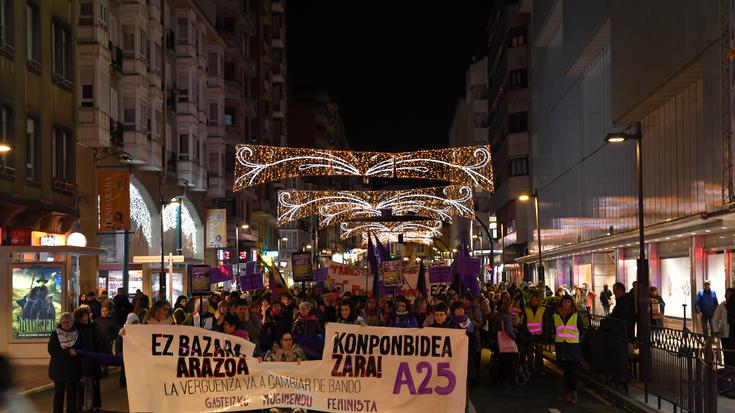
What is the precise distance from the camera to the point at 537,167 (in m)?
78.6

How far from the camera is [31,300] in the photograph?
86.9 feet

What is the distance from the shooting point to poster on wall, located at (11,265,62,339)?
2636 cm

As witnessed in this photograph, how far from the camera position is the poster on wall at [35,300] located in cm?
2636

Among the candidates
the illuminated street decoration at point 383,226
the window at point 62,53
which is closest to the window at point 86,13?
the window at point 62,53

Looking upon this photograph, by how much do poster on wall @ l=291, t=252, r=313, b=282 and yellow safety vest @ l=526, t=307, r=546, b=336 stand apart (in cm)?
1352

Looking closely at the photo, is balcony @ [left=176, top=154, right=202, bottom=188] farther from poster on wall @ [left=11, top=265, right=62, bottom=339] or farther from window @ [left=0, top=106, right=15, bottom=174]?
poster on wall @ [left=11, top=265, right=62, bottom=339]

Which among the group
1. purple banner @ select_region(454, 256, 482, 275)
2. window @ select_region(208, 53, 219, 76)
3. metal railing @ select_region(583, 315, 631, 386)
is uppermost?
window @ select_region(208, 53, 219, 76)

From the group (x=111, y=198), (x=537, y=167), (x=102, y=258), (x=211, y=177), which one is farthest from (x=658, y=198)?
(x=537, y=167)

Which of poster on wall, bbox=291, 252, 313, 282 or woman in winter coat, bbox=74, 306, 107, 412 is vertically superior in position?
poster on wall, bbox=291, 252, 313, 282

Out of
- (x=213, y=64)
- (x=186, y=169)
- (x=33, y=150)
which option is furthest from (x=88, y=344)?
(x=213, y=64)

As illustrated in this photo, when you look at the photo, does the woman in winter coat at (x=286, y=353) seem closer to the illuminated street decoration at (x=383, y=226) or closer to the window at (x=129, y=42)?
the window at (x=129, y=42)

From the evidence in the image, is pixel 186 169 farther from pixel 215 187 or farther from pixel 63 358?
pixel 63 358

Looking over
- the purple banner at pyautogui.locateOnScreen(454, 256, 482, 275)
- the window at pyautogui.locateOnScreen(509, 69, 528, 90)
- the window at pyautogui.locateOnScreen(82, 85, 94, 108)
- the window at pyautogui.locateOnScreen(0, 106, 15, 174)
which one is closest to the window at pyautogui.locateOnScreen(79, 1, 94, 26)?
the window at pyautogui.locateOnScreen(82, 85, 94, 108)

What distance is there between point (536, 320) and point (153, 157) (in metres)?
27.0
